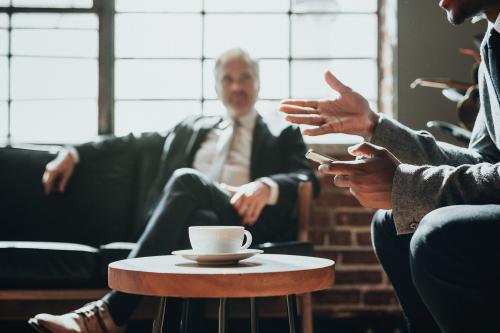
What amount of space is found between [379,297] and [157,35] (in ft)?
6.07

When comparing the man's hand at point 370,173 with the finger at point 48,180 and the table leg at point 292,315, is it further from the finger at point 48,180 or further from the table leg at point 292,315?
the finger at point 48,180

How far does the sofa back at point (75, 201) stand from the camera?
2.95 meters

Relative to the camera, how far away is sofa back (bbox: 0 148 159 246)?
2.95 m

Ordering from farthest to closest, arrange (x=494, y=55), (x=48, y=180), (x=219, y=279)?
(x=48, y=180), (x=494, y=55), (x=219, y=279)

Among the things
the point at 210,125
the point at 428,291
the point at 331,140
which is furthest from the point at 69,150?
the point at 428,291

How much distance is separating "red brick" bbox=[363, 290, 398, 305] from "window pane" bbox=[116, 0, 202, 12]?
178 centimetres

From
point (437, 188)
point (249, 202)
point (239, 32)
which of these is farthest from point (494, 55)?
point (239, 32)

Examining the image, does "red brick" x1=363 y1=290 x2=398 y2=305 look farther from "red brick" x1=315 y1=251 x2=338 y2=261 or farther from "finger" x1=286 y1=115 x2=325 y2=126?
"finger" x1=286 y1=115 x2=325 y2=126

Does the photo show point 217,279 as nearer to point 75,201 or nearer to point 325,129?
point 325,129

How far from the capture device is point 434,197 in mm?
1294

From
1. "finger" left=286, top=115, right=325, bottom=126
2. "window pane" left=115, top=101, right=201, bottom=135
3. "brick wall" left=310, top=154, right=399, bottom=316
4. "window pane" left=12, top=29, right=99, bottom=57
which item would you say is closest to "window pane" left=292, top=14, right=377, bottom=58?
"window pane" left=115, top=101, right=201, bottom=135

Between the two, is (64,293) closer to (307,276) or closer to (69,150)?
(69,150)

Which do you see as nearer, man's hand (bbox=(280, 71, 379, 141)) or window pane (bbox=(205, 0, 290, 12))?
man's hand (bbox=(280, 71, 379, 141))

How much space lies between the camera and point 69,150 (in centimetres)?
298
